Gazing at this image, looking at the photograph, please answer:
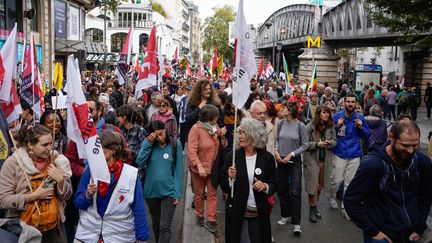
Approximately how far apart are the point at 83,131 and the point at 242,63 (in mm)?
2112

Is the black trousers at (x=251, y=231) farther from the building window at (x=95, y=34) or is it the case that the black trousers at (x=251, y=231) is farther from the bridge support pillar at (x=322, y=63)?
the building window at (x=95, y=34)

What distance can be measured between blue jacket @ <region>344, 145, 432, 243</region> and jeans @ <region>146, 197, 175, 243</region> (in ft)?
7.61

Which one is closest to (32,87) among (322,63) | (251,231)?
(251,231)

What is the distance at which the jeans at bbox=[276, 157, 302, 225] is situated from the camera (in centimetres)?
693

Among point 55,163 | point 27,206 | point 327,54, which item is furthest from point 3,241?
point 327,54

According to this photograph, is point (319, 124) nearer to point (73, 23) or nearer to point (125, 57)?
point (125, 57)

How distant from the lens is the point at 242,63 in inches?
226

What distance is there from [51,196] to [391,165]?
269 centimetres

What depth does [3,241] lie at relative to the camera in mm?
3125

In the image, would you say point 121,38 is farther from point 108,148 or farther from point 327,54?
point 108,148

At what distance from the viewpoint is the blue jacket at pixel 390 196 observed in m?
3.91

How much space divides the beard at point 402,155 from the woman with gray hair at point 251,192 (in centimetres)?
138

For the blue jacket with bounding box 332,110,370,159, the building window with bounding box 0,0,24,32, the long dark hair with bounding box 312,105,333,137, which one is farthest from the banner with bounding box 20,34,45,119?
the building window with bounding box 0,0,24,32

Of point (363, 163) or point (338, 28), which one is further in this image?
point (338, 28)
